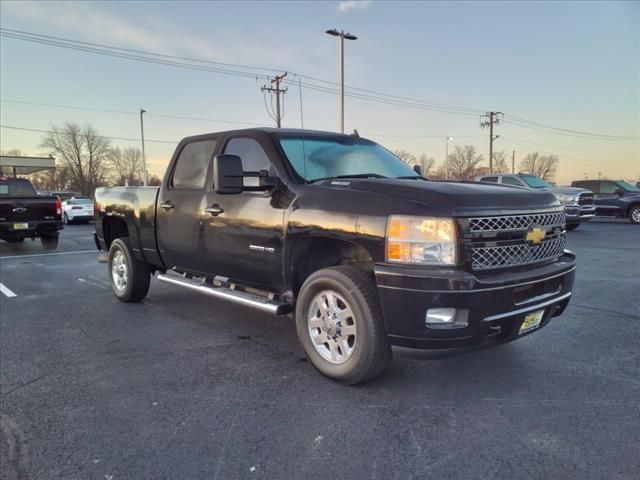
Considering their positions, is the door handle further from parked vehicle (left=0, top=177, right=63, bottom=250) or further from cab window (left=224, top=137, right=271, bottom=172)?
parked vehicle (left=0, top=177, right=63, bottom=250)

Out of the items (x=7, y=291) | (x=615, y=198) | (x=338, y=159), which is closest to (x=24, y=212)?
(x=7, y=291)

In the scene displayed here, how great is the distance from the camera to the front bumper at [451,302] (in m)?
2.95

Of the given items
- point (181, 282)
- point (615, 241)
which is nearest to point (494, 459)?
point (181, 282)

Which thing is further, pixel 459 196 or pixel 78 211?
pixel 78 211

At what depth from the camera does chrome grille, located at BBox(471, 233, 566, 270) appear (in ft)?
10.1

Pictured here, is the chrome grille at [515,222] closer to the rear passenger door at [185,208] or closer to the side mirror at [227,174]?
the side mirror at [227,174]

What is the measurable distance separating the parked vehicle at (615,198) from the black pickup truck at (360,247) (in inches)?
760

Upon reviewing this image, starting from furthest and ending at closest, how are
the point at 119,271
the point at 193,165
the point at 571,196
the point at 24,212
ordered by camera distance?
the point at 571,196, the point at 24,212, the point at 119,271, the point at 193,165

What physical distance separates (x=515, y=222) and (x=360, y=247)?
3.57 feet

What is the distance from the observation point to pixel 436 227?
9.93ft

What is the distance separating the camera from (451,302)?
2945 millimetres

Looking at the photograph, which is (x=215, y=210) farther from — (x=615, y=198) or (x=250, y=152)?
(x=615, y=198)

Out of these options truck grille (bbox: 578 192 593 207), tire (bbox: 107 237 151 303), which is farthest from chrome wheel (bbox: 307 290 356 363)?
truck grille (bbox: 578 192 593 207)

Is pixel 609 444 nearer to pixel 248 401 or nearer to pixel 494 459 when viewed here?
pixel 494 459
